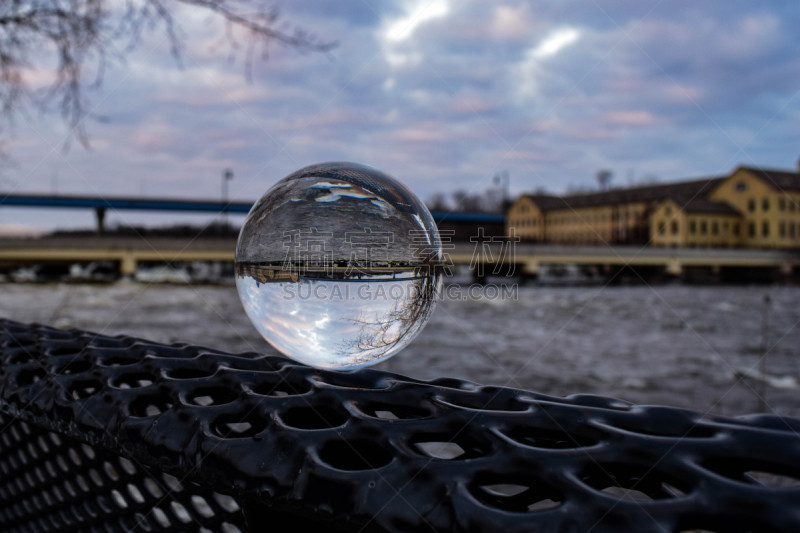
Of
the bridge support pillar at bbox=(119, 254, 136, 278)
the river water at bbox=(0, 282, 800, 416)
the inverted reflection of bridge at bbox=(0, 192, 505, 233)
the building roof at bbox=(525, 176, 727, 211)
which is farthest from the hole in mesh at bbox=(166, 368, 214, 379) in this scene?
the building roof at bbox=(525, 176, 727, 211)

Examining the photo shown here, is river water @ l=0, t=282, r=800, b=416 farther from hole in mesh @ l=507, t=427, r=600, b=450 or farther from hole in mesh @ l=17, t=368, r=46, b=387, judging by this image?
hole in mesh @ l=507, t=427, r=600, b=450

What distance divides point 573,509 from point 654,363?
12826mm

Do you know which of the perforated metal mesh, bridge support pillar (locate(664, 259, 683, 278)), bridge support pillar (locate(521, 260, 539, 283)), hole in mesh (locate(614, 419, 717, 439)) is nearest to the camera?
the perforated metal mesh

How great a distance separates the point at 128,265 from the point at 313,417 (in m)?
38.9

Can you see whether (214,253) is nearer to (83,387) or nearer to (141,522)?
(83,387)

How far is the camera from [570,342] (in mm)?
14727

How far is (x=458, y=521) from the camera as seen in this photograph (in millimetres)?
565

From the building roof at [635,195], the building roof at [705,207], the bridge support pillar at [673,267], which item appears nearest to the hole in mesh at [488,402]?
the bridge support pillar at [673,267]

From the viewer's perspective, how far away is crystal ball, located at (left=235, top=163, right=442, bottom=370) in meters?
1.57

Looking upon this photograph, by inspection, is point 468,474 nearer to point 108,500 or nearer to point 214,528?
point 214,528

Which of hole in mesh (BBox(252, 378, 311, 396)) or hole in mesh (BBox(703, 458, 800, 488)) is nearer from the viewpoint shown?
hole in mesh (BBox(703, 458, 800, 488))

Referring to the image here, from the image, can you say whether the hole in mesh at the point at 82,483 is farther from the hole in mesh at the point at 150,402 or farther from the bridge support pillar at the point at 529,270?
the bridge support pillar at the point at 529,270

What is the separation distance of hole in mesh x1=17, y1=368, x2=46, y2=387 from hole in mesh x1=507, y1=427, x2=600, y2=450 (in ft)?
3.87

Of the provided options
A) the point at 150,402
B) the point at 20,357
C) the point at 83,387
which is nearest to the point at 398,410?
the point at 150,402
